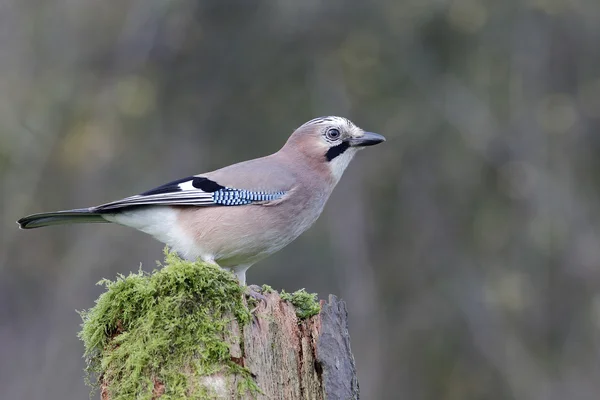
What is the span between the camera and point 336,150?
7.98 m

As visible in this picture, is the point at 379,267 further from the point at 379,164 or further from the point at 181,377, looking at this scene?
the point at 181,377

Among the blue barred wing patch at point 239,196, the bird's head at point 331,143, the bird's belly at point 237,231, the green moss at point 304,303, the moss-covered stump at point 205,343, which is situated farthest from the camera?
the bird's head at point 331,143

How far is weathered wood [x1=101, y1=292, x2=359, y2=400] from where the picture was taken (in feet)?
15.3

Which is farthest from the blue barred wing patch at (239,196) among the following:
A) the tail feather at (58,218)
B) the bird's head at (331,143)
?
the tail feather at (58,218)

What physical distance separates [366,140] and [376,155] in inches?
241

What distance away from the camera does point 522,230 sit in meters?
13.6

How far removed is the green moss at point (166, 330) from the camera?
180 inches

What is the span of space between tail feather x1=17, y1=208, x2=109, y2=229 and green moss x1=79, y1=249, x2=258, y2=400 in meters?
2.13

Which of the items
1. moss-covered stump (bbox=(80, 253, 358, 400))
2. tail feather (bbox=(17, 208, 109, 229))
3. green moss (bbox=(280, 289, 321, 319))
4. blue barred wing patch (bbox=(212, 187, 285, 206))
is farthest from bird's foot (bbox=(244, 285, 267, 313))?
tail feather (bbox=(17, 208, 109, 229))

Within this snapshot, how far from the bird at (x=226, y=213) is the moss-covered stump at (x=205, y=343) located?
184cm

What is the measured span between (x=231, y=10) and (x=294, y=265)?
4.05 meters

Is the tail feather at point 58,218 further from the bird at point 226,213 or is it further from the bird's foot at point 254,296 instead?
the bird's foot at point 254,296

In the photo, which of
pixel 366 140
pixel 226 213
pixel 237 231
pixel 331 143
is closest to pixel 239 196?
pixel 226 213

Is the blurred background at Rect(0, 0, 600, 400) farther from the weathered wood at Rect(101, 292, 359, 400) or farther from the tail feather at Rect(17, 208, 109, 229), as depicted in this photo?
the weathered wood at Rect(101, 292, 359, 400)
